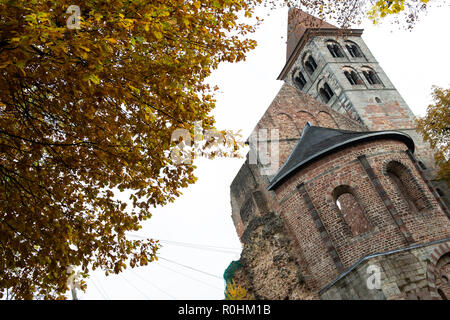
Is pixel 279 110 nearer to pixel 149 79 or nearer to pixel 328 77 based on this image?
pixel 328 77

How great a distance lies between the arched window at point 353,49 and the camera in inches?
1148

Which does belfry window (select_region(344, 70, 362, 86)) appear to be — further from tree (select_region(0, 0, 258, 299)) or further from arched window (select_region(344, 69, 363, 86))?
tree (select_region(0, 0, 258, 299))

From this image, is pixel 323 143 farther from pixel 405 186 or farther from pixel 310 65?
pixel 310 65

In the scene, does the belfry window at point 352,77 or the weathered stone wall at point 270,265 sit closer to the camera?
the weathered stone wall at point 270,265

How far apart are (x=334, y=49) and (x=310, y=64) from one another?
231 cm

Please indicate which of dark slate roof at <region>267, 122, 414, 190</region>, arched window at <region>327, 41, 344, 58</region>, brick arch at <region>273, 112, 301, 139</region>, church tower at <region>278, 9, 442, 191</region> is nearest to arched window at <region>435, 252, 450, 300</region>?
dark slate roof at <region>267, 122, 414, 190</region>

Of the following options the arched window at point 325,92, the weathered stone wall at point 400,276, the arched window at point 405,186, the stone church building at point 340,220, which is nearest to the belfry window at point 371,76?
the arched window at point 325,92

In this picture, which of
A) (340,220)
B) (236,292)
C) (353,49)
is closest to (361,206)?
(340,220)

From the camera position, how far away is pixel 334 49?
1141 inches

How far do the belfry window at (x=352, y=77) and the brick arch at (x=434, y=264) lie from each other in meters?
17.4

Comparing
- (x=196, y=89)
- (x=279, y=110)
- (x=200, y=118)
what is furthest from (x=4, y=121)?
(x=279, y=110)

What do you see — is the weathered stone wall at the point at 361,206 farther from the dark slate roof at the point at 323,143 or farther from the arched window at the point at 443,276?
the arched window at the point at 443,276

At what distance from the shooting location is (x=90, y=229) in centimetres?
597
